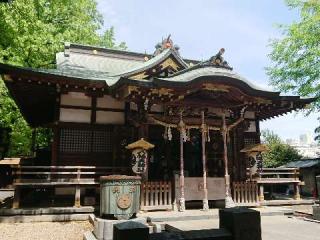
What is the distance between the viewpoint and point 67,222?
11.0 metres

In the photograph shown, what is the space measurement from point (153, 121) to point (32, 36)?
38.7 ft

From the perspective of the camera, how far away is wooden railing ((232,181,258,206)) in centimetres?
1336

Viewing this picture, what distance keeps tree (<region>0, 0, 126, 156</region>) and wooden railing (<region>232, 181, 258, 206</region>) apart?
1319 centimetres

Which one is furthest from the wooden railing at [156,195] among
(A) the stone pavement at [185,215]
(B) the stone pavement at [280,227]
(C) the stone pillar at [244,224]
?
(C) the stone pillar at [244,224]

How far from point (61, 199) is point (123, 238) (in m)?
10.4

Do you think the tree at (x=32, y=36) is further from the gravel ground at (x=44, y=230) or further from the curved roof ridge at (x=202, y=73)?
the gravel ground at (x=44, y=230)

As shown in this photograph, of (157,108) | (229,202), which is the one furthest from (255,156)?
(157,108)

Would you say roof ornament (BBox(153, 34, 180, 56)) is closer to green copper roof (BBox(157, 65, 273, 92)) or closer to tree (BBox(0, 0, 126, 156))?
green copper roof (BBox(157, 65, 273, 92))

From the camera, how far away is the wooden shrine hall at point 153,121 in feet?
39.3

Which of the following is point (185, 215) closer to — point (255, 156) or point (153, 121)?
point (153, 121)

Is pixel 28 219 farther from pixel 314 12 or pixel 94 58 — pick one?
pixel 314 12

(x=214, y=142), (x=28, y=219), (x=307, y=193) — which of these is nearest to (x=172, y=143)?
(x=214, y=142)

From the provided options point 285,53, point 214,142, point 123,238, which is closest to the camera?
point 123,238

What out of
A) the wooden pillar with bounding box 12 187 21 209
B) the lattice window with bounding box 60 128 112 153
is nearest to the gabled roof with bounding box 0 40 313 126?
the lattice window with bounding box 60 128 112 153
